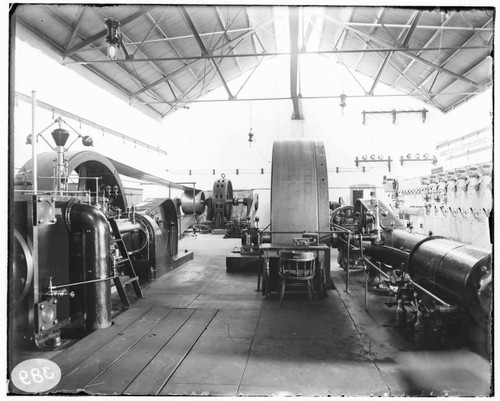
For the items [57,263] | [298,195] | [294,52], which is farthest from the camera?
[294,52]

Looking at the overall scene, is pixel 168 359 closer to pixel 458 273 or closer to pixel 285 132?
pixel 458 273

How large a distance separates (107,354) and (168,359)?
0.52 metres

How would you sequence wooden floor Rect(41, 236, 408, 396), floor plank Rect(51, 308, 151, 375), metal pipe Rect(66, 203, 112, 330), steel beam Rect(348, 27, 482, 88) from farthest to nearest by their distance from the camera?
steel beam Rect(348, 27, 482, 88) → metal pipe Rect(66, 203, 112, 330) → floor plank Rect(51, 308, 151, 375) → wooden floor Rect(41, 236, 408, 396)

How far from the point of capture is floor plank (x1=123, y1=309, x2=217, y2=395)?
2373 mm

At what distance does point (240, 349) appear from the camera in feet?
9.56

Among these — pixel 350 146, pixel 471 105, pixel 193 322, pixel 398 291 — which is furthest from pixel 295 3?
pixel 350 146

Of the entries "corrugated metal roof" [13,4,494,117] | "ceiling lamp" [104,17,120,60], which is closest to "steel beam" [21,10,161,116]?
"corrugated metal roof" [13,4,494,117]

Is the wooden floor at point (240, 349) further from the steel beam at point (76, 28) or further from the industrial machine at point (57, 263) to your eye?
the steel beam at point (76, 28)

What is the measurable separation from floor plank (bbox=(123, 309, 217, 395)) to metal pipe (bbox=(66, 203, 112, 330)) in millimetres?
840

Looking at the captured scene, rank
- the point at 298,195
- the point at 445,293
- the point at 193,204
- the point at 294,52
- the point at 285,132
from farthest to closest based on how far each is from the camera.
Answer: the point at 285,132, the point at 294,52, the point at 193,204, the point at 298,195, the point at 445,293

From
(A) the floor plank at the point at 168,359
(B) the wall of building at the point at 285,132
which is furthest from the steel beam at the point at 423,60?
(A) the floor plank at the point at 168,359

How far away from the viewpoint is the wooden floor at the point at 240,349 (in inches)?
93.3

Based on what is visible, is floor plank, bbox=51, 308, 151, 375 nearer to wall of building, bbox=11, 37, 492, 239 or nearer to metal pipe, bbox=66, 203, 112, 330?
metal pipe, bbox=66, 203, 112, 330

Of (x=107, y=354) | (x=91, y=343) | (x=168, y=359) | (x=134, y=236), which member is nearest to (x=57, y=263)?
(x=91, y=343)
